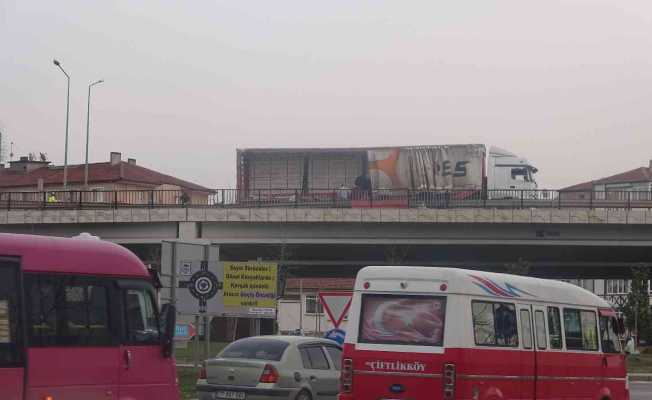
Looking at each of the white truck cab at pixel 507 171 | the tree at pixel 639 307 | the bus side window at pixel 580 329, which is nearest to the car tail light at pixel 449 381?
the bus side window at pixel 580 329

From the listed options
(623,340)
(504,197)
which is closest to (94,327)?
(623,340)

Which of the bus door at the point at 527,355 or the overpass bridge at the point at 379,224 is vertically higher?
the overpass bridge at the point at 379,224

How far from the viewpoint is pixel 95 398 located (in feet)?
40.8

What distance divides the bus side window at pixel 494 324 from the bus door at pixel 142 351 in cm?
420

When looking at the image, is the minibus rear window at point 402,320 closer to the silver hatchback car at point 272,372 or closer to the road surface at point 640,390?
the silver hatchback car at point 272,372

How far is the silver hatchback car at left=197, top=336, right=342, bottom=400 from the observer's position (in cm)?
1767

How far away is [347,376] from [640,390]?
16.7 m

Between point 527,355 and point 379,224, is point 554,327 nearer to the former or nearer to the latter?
point 527,355

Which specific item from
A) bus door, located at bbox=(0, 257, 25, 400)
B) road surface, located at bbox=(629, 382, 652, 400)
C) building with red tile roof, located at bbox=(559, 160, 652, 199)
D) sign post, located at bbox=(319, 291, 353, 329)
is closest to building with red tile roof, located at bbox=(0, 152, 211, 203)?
building with red tile roof, located at bbox=(559, 160, 652, 199)

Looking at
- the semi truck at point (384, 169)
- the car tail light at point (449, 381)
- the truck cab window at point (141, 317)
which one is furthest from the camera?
the semi truck at point (384, 169)

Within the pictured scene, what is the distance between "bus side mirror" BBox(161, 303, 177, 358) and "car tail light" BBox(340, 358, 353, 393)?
2751 millimetres

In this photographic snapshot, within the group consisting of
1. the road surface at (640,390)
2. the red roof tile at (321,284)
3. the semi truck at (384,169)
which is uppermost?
the semi truck at (384,169)

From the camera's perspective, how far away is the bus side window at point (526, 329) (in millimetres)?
16147

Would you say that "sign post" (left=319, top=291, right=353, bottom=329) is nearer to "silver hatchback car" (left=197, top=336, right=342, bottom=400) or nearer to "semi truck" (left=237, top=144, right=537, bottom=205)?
"silver hatchback car" (left=197, top=336, right=342, bottom=400)
